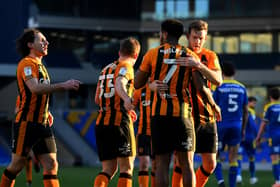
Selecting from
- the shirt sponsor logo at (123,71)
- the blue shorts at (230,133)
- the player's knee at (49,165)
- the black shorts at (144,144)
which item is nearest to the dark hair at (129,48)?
the shirt sponsor logo at (123,71)

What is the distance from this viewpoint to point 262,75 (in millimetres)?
42969

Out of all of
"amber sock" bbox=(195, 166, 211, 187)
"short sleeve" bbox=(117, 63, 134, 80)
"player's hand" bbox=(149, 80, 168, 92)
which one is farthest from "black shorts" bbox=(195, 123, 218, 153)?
"player's hand" bbox=(149, 80, 168, 92)

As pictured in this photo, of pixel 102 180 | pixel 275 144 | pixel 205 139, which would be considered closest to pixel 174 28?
pixel 205 139

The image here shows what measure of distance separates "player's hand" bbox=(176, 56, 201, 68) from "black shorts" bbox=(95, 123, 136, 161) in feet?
5.08

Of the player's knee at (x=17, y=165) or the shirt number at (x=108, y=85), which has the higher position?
the shirt number at (x=108, y=85)

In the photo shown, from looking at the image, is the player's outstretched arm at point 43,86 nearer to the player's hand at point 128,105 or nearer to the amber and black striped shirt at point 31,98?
the amber and black striped shirt at point 31,98

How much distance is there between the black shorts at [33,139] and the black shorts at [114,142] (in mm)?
735

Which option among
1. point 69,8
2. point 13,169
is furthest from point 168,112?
point 69,8

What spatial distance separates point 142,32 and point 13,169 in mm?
38370

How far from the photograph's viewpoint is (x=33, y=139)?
915cm

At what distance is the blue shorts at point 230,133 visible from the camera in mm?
13359

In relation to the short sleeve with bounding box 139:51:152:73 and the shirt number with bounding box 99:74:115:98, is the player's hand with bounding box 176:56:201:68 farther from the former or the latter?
the shirt number with bounding box 99:74:115:98

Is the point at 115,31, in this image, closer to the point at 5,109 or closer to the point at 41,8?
the point at 41,8

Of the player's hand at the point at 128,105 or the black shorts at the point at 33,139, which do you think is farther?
the black shorts at the point at 33,139
